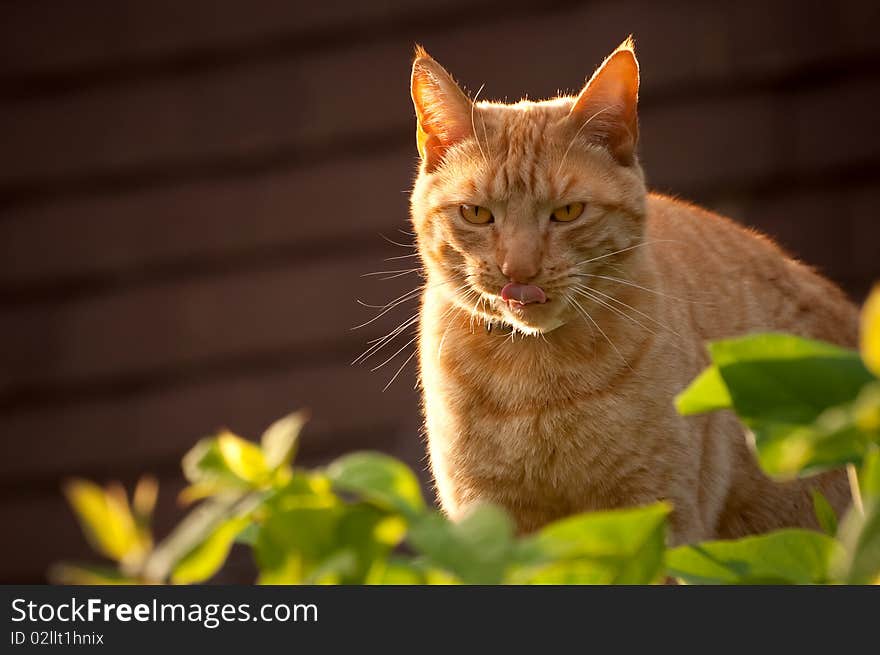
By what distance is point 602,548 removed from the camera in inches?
17.2

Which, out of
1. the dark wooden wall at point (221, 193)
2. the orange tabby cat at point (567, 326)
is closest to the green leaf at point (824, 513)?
the orange tabby cat at point (567, 326)

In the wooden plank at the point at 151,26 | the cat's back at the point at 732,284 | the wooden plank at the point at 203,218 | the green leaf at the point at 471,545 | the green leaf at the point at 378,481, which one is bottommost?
the green leaf at the point at 471,545

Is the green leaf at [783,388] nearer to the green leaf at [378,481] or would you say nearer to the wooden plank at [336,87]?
the green leaf at [378,481]

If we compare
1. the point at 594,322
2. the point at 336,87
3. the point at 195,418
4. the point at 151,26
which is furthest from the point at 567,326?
the point at 151,26

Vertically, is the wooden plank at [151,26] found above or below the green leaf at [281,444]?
above

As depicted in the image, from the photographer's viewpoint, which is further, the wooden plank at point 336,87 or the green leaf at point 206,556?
the wooden plank at point 336,87

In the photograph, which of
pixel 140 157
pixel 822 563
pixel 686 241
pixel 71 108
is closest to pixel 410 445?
pixel 686 241

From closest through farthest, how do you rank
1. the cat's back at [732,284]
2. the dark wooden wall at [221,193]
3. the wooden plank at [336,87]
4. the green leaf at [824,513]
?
the green leaf at [824,513] < the cat's back at [732,284] < the wooden plank at [336,87] < the dark wooden wall at [221,193]

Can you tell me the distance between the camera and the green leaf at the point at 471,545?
391 mm

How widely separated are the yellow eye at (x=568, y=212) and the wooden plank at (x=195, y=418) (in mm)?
1662

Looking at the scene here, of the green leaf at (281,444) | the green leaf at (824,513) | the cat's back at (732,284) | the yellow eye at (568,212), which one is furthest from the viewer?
the cat's back at (732,284)

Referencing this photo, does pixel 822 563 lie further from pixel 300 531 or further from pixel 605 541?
pixel 300 531

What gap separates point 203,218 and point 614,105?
2166 mm

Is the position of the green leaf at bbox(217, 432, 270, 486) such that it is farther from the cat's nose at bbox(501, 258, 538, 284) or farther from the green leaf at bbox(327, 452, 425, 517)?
the cat's nose at bbox(501, 258, 538, 284)
